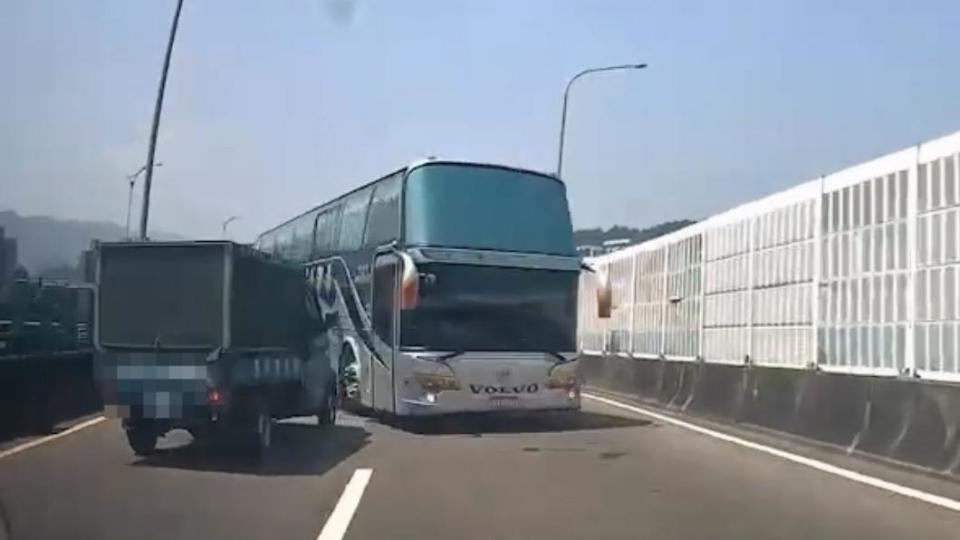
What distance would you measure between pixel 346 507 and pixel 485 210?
10.4 m

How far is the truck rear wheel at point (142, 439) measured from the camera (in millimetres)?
17328

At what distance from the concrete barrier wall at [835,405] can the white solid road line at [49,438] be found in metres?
10.7

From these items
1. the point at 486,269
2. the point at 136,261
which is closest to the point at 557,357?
the point at 486,269

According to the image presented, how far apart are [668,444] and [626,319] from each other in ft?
72.0

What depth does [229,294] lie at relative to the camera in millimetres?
16484

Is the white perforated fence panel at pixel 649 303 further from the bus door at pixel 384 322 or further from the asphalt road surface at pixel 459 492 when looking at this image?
the asphalt road surface at pixel 459 492

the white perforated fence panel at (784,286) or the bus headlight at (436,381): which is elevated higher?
the white perforated fence panel at (784,286)

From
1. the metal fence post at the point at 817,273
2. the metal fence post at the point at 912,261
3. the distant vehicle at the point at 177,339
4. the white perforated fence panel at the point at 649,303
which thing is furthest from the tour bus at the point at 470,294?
the white perforated fence panel at the point at 649,303

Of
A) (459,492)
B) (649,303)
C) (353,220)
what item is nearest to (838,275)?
(353,220)

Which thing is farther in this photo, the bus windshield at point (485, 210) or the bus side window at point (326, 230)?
the bus side window at point (326, 230)

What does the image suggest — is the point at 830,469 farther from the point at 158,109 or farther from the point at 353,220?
the point at 158,109

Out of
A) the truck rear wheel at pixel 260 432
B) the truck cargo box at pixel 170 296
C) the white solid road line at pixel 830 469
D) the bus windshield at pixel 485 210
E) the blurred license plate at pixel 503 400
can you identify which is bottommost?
the white solid road line at pixel 830 469

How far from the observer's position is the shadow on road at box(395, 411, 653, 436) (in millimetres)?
23469

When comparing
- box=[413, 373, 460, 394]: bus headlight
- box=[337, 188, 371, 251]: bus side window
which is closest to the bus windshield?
box=[413, 373, 460, 394]: bus headlight
